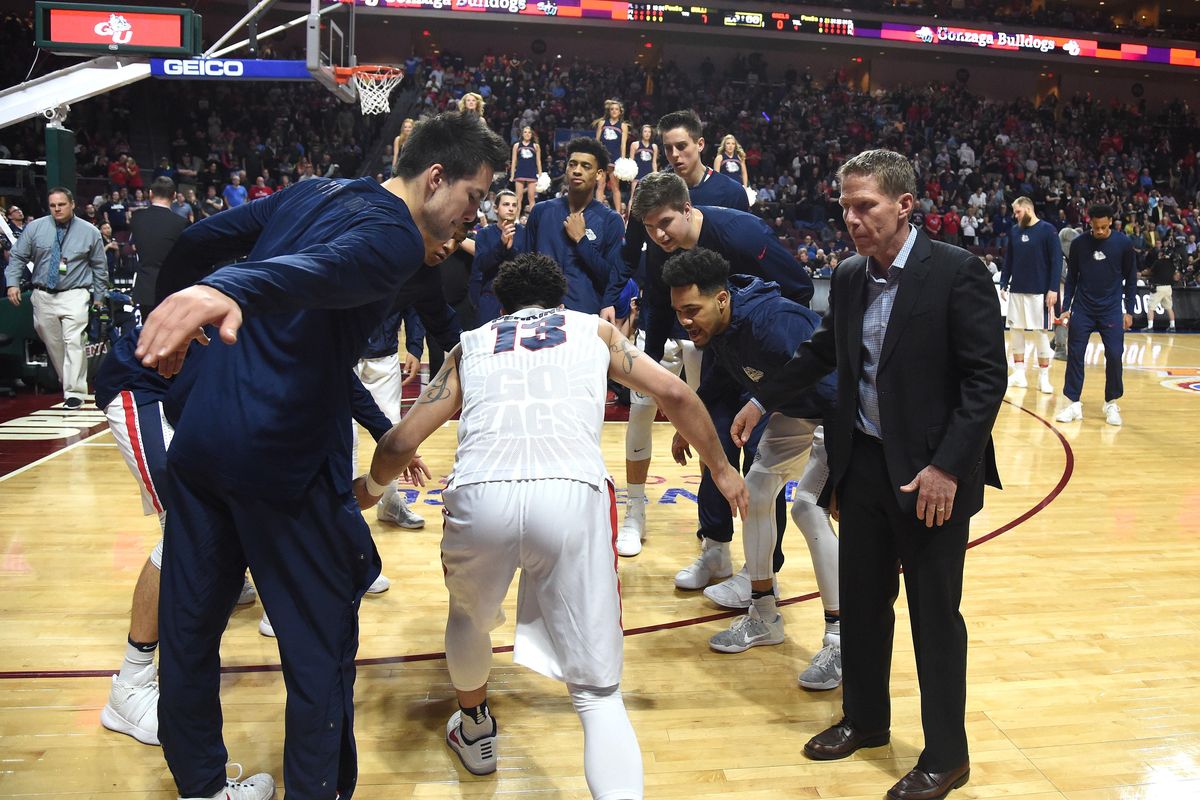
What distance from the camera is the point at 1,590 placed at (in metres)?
4.66

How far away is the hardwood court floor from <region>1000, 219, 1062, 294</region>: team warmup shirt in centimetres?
477

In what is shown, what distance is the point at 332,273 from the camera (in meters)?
1.84

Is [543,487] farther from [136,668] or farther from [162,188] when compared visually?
[162,188]

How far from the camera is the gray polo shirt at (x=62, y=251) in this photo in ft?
28.3

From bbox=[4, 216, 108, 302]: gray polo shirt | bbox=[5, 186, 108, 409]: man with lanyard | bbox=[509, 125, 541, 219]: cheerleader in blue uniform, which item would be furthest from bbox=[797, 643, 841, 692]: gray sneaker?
bbox=[509, 125, 541, 219]: cheerleader in blue uniform

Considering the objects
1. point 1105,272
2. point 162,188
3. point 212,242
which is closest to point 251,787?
point 212,242

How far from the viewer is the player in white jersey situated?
8.39ft

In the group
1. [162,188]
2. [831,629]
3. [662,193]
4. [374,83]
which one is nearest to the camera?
[831,629]

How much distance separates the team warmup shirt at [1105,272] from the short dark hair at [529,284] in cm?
780

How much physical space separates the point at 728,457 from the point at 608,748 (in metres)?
2.34

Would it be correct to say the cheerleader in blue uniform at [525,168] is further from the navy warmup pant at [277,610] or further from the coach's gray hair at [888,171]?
the navy warmup pant at [277,610]

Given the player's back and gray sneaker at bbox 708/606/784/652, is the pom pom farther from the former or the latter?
the player's back

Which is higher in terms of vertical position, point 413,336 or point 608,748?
point 413,336

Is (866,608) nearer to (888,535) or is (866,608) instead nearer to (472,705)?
(888,535)
